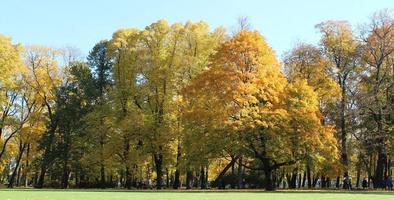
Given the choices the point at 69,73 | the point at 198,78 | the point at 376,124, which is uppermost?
the point at 69,73

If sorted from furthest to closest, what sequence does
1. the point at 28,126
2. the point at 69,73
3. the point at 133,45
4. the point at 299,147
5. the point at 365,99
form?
the point at 28,126 < the point at 69,73 < the point at 133,45 < the point at 365,99 < the point at 299,147

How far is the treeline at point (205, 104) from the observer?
131 feet

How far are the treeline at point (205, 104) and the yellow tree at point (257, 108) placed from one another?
0.08 metres

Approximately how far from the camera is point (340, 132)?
158 feet

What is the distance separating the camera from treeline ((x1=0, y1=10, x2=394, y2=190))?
1570 inches

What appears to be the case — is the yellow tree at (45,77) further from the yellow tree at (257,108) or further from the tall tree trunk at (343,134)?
the tall tree trunk at (343,134)

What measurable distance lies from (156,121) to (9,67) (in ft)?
56.7

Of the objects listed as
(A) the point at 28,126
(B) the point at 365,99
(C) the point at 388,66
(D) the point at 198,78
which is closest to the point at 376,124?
(B) the point at 365,99

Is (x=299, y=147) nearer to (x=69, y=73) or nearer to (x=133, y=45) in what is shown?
(x=133, y=45)

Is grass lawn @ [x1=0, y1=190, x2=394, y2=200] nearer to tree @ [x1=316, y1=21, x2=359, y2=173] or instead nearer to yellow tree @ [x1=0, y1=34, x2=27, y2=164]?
tree @ [x1=316, y1=21, x2=359, y2=173]

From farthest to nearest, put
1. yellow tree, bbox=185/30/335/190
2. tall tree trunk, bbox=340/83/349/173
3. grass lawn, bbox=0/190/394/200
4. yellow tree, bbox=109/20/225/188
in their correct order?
yellow tree, bbox=109/20/225/188 → tall tree trunk, bbox=340/83/349/173 → yellow tree, bbox=185/30/335/190 → grass lawn, bbox=0/190/394/200

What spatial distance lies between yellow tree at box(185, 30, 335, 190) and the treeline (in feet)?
0.28

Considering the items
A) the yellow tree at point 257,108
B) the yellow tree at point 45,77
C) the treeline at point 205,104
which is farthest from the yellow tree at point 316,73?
the yellow tree at point 45,77

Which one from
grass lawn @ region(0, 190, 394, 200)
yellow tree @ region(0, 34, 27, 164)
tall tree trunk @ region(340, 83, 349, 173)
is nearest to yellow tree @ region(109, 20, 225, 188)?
yellow tree @ region(0, 34, 27, 164)
